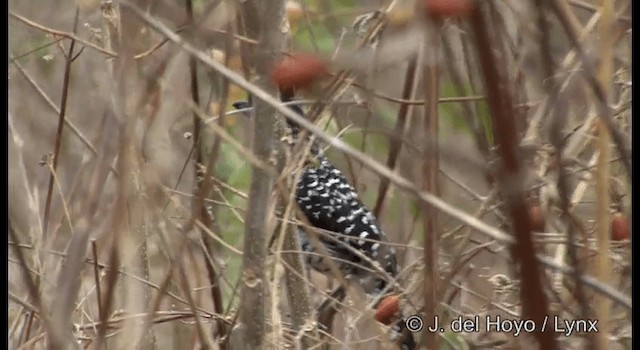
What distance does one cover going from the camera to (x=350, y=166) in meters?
2.30

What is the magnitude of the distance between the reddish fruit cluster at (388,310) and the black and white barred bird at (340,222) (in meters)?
0.60

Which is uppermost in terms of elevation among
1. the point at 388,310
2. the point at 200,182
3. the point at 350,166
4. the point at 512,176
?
the point at 350,166

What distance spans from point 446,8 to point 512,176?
0.49ft

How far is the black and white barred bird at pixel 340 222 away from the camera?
228 centimetres

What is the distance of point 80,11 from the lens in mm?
1594

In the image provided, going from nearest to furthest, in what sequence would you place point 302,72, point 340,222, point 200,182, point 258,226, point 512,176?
point 512,176 → point 302,72 → point 258,226 → point 200,182 → point 340,222

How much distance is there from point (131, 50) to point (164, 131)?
50cm

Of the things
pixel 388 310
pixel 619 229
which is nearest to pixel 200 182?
pixel 388 310

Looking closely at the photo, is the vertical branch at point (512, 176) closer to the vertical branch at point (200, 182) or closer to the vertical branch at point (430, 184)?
the vertical branch at point (430, 184)

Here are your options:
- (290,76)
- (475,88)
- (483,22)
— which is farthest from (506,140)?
(475,88)

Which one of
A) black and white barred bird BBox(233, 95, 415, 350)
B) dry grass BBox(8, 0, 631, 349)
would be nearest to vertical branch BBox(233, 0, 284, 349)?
dry grass BBox(8, 0, 631, 349)

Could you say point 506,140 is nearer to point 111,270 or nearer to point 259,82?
point 111,270

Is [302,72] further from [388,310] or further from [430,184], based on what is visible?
[388,310]

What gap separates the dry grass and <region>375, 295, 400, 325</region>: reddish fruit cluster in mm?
52
